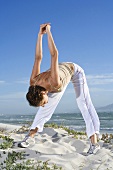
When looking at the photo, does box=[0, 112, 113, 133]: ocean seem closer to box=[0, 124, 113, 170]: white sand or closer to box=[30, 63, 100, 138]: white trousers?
box=[0, 124, 113, 170]: white sand

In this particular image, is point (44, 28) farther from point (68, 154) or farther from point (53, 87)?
point (68, 154)

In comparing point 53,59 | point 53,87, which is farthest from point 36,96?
point 53,59

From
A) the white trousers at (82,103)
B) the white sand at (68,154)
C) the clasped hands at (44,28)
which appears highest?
the clasped hands at (44,28)

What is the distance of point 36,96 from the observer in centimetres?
582

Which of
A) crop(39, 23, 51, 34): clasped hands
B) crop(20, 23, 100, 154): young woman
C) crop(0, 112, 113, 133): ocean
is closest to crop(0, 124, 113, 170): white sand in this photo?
crop(20, 23, 100, 154): young woman

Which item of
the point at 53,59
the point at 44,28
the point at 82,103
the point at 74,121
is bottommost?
the point at 82,103

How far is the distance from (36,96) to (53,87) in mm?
359

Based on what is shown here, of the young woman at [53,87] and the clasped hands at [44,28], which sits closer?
the young woman at [53,87]

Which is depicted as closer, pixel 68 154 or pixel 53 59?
pixel 53 59

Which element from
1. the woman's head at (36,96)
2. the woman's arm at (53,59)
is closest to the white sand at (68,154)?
the woman's head at (36,96)

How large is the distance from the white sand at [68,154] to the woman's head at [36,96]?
103 cm

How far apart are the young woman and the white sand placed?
323 millimetres

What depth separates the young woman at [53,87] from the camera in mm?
5844

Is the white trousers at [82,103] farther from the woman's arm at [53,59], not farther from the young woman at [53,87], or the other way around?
the woman's arm at [53,59]
